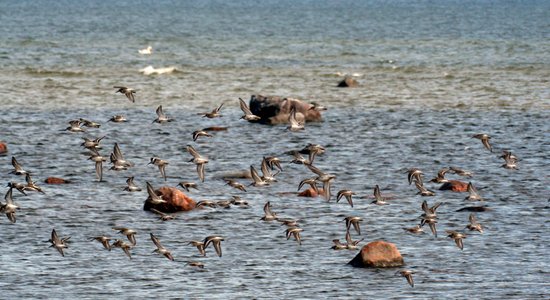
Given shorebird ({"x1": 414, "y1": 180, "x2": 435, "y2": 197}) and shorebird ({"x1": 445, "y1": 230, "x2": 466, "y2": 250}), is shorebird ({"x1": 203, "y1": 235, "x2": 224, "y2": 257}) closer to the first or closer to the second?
shorebird ({"x1": 445, "y1": 230, "x2": 466, "y2": 250})

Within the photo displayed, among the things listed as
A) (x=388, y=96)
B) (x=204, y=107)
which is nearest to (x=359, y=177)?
(x=204, y=107)

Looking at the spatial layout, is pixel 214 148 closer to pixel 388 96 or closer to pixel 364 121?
pixel 364 121

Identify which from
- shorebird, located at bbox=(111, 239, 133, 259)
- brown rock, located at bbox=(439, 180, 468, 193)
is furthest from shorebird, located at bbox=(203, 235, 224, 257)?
brown rock, located at bbox=(439, 180, 468, 193)

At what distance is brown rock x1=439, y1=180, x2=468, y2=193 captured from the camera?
42266 millimetres

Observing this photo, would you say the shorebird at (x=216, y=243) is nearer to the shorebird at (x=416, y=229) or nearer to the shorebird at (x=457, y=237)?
the shorebird at (x=416, y=229)

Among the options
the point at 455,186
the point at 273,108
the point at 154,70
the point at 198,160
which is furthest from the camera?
the point at 154,70

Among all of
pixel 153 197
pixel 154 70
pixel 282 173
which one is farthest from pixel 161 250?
pixel 154 70

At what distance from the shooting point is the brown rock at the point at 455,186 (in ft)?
139

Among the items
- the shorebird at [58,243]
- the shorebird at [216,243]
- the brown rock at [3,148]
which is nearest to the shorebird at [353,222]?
the shorebird at [216,243]

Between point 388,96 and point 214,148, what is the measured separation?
84.5 feet

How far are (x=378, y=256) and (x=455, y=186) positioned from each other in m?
11.4

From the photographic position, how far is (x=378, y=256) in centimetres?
3155

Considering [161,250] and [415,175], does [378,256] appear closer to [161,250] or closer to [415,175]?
[161,250]

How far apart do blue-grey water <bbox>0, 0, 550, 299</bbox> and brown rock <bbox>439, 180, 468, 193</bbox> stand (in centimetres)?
63
